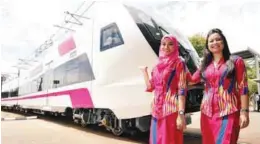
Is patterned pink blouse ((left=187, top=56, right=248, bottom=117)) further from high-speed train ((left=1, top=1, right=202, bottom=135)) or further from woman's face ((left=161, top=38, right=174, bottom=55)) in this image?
high-speed train ((left=1, top=1, right=202, bottom=135))

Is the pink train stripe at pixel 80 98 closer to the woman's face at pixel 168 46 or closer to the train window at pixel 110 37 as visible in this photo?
the train window at pixel 110 37

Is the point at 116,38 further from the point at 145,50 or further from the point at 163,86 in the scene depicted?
the point at 163,86

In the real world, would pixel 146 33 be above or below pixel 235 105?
above

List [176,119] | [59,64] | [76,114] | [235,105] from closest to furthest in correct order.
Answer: [235,105] → [176,119] → [76,114] → [59,64]

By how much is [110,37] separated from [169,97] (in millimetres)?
3641

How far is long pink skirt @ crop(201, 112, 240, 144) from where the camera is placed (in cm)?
255

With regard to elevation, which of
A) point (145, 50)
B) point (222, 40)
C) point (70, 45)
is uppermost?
point (70, 45)

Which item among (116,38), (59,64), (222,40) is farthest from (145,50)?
(59,64)

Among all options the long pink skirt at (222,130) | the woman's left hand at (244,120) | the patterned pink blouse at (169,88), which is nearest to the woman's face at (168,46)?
the patterned pink blouse at (169,88)

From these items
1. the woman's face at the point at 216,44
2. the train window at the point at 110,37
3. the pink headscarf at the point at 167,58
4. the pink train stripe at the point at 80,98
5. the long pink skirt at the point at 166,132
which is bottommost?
the long pink skirt at the point at 166,132

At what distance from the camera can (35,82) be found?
13531mm

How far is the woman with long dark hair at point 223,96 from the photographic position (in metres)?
2.58

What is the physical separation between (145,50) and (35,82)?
8.95 m

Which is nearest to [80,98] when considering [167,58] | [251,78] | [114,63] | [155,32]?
[114,63]
